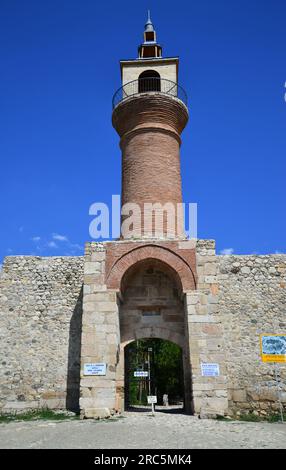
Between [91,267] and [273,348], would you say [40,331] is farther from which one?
[273,348]

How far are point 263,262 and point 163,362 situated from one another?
1201cm

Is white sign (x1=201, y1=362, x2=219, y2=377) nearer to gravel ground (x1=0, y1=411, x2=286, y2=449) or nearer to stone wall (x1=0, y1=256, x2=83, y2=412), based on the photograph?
gravel ground (x1=0, y1=411, x2=286, y2=449)

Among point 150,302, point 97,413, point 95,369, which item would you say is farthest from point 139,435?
point 150,302

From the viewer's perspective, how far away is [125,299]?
1072cm

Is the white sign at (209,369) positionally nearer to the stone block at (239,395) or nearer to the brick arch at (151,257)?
the stone block at (239,395)

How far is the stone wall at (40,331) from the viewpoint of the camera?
10.4m

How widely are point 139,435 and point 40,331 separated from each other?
17.9ft

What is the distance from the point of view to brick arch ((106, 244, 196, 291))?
9820 millimetres

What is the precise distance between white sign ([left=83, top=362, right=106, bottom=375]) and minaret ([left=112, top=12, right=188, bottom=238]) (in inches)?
144

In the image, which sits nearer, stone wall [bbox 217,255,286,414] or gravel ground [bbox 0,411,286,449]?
gravel ground [bbox 0,411,286,449]

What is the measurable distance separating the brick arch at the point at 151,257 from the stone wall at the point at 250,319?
1.47 metres

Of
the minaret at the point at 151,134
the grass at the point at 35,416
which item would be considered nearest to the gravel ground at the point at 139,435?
the grass at the point at 35,416

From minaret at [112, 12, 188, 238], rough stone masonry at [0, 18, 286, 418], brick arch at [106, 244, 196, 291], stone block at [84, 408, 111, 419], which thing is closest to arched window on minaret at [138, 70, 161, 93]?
minaret at [112, 12, 188, 238]
